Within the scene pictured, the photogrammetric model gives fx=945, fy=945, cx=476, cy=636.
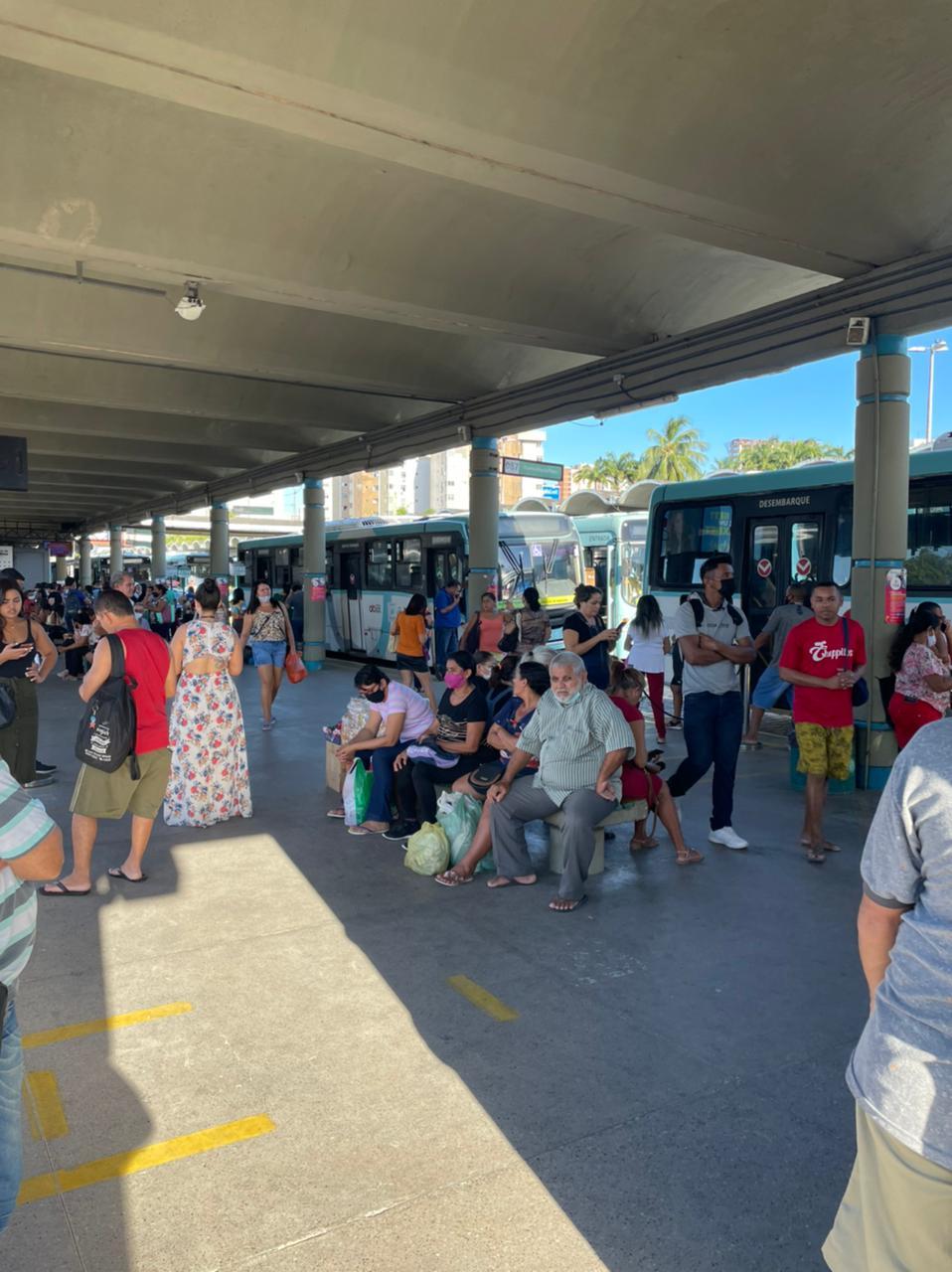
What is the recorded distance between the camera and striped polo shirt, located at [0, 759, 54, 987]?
7.02 feet

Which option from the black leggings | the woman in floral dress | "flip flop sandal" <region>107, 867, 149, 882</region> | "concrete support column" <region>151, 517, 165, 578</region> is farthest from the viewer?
"concrete support column" <region>151, 517, 165, 578</region>

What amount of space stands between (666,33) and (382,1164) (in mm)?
6095

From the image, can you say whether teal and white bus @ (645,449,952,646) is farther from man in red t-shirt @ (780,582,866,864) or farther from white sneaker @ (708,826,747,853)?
white sneaker @ (708,826,747,853)

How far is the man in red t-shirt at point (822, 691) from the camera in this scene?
638 centimetres

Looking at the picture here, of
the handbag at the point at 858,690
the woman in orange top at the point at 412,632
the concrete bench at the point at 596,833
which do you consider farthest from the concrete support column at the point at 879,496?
the woman in orange top at the point at 412,632

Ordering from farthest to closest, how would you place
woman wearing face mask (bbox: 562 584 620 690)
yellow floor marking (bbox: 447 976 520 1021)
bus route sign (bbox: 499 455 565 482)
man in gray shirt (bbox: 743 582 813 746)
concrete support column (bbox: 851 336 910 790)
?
bus route sign (bbox: 499 455 565 482) → man in gray shirt (bbox: 743 582 813 746) → woman wearing face mask (bbox: 562 584 620 690) → concrete support column (bbox: 851 336 910 790) → yellow floor marking (bbox: 447 976 520 1021)

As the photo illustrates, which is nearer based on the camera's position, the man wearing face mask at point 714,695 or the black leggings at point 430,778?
the man wearing face mask at point 714,695

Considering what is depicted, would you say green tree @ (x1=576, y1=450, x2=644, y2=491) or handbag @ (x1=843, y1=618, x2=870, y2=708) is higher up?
green tree @ (x1=576, y1=450, x2=644, y2=491)

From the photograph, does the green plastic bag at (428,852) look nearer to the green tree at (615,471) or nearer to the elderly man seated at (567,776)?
the elderly man seated at (567,776)

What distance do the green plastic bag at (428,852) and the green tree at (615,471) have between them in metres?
50.9

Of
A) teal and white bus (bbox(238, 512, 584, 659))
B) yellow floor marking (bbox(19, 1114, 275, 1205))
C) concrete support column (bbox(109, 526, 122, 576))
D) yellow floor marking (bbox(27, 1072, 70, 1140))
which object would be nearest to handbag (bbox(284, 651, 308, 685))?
teal and white bus (bbox(238, 512, 584, 659))

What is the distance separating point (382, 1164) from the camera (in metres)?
3.12

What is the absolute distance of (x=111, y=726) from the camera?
554 cm

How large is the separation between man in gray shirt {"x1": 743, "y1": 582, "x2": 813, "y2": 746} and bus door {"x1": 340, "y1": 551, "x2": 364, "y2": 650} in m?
11.5
